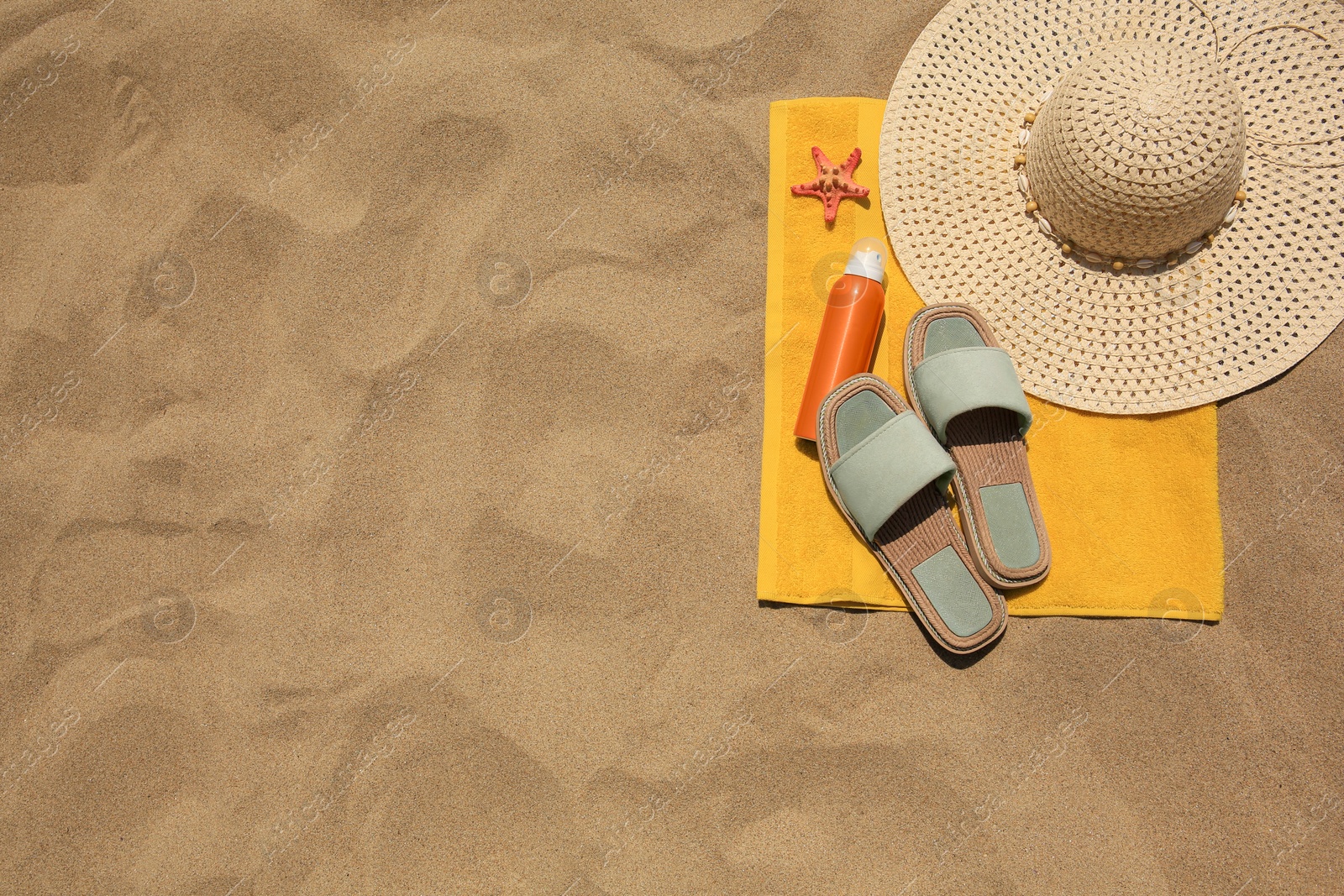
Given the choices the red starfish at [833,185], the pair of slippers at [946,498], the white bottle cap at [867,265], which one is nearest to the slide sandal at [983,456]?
the pair of slippers at [946,498]

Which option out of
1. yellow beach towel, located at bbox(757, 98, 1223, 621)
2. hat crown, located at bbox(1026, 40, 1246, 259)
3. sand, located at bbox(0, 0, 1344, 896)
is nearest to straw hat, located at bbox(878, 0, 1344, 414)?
hat crown, located at bbox(1026, 40, 1246, 259)

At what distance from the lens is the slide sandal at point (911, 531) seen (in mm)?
1607

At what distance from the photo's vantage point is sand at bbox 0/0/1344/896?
5.36 ft

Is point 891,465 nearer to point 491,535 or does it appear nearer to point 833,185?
point 833,185

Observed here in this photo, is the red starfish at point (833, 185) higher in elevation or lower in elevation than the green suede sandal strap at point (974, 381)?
higher

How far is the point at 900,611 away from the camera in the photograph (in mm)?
1678

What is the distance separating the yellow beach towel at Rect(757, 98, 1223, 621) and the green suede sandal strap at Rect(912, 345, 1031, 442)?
131mm

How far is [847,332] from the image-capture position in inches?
64.0

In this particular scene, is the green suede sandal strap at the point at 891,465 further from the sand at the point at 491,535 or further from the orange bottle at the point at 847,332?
the sand at the point at 491,535

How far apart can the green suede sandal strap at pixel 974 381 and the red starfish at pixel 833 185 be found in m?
0.40

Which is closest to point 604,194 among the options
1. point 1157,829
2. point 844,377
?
point 844,377

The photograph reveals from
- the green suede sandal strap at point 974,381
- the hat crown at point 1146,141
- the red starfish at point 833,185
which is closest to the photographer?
the hat crown at point 1146,141

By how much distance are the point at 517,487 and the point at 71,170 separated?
4.22ft

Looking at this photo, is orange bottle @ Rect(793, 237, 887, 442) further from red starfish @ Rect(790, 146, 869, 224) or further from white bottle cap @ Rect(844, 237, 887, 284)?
red starfish @ Rect(790, 146, 869, 224)
